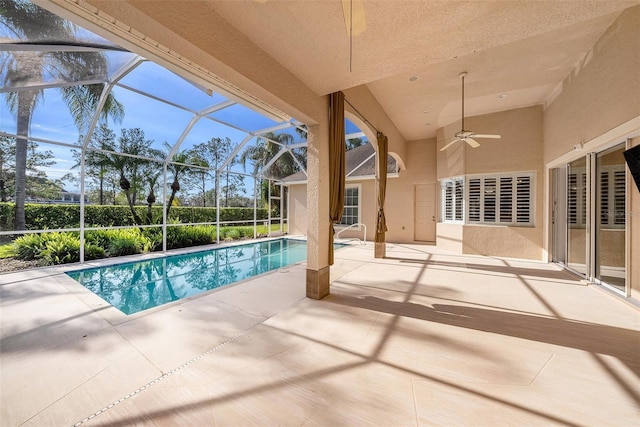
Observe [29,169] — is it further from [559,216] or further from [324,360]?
[559,216]

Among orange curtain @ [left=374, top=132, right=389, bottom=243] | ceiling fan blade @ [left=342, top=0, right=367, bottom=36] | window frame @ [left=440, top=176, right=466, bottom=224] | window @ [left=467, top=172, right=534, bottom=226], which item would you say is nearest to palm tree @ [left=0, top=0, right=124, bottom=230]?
ceiling fan blade @ [left=342, top=0, right=367, bottom=36]

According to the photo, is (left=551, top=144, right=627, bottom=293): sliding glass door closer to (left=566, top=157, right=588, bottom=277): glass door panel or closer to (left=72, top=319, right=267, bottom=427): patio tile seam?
(left=566, top=157, right=588, bottom=277): glass door panel

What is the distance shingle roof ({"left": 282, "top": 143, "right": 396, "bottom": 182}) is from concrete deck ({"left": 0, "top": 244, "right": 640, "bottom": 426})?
6.86 meters

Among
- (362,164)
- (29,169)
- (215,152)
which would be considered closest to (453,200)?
(362,164)

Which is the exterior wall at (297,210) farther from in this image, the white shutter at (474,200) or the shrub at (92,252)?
the shrub at (92,252)

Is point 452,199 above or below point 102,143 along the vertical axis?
below

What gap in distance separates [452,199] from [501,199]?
4.24 feet

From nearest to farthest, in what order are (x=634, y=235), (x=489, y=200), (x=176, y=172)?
(x=634, y=235) < (x=489, y=200) < (x=176, y=172)

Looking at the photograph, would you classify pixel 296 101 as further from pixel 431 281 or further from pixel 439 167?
pixel 439 167

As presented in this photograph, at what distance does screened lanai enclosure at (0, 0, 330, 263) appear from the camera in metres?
3.86

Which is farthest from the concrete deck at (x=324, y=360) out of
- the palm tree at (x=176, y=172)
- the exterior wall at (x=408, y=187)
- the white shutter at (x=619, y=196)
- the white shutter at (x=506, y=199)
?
the exterior wall at (x=408, y=187)

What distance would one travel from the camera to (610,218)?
392 cm

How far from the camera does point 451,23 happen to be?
2.25m

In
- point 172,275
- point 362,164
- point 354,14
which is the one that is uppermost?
point 362,164
